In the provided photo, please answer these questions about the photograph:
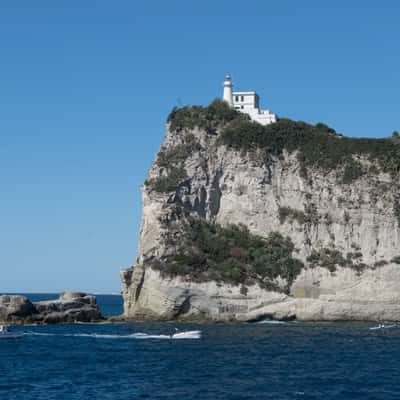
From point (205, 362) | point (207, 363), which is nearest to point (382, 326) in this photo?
point (205, 362)

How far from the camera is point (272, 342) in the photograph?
4962cm

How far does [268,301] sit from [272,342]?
14.5 meters

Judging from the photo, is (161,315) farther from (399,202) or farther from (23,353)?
(399,202)

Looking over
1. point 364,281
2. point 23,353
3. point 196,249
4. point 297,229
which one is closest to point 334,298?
point 364,281

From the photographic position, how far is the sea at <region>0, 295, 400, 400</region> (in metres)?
33.0

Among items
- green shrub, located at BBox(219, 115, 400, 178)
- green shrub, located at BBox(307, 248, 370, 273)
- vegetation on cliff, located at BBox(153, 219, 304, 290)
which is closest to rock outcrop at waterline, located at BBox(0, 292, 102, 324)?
vegetation on cliff, located at BBox(153, 219, 304, 290)

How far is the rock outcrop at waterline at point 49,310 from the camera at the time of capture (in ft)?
217

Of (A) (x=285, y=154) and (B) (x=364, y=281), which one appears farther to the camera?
(A) (x=285, y=154)

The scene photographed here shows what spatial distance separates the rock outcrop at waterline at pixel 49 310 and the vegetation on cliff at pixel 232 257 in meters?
9.45

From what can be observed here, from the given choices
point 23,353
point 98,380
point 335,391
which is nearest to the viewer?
point 335,391

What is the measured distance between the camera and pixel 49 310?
224 ft

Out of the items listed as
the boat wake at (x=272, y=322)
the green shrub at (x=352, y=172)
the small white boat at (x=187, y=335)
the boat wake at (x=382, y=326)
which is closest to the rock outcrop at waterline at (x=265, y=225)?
the green shrub at (x=352, y=172)

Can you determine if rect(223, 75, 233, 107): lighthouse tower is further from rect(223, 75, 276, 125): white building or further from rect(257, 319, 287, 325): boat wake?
rect(257, 319, 287, 325): boat wake

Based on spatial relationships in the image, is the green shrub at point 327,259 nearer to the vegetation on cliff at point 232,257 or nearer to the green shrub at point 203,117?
the vegetation on cliff at point 232,257
